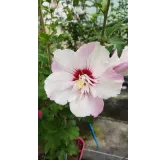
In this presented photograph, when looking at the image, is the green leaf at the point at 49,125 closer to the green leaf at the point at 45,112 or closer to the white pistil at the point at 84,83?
the green leaf at the point at 45,112

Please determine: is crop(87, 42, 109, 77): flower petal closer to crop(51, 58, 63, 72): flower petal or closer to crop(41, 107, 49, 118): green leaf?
crop(51, 58, 63, 72): flower petal

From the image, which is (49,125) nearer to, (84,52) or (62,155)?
(62,155)

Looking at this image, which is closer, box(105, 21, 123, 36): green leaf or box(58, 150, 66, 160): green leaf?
box(105, 21, 123, 36): green leaf

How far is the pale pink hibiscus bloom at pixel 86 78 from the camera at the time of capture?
14.1 inches

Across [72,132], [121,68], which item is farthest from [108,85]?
[72,132]

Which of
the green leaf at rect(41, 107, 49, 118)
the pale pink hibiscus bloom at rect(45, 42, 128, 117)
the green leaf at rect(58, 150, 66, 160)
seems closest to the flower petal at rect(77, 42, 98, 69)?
the pale pink hibiscus bloom at rect(45, 42, 128, 117)

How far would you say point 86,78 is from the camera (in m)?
0.37

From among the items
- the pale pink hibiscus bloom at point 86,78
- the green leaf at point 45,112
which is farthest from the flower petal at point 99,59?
the green leaf at point 45,112

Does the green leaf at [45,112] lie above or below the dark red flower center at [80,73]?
below

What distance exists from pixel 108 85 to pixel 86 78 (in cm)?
4

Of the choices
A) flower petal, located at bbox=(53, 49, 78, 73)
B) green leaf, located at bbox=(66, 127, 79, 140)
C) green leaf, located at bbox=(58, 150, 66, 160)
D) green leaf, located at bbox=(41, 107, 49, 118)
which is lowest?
green leaf, located at bbox=(58, 150, 66, 160)

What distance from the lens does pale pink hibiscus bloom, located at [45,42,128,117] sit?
0.36 meters
